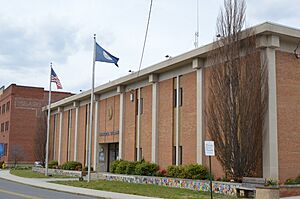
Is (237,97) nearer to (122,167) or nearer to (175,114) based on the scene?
(175,114)

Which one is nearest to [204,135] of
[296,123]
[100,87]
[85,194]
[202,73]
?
[202,73]

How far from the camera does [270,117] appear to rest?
23.7m

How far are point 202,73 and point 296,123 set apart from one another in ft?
22.8

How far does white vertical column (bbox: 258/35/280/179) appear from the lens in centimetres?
2325

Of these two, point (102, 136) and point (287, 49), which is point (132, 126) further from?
point (287, 49)

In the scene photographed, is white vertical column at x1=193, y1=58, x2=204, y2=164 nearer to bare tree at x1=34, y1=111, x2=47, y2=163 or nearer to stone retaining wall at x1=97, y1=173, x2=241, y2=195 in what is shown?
stone retaining wall at x1=97, y1=173, x2=241, y2=195

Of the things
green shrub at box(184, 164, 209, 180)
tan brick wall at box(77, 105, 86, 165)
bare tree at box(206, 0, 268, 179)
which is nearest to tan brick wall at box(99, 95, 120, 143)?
tan brick wall at box(77, 105, 86, 165)

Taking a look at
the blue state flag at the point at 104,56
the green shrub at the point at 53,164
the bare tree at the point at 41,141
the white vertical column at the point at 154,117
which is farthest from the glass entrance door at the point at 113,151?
the bare tree at the point at 41,141

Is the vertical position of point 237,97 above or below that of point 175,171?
above

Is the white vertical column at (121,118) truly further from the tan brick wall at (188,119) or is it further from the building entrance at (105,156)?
the tan brick wall at (188,119)

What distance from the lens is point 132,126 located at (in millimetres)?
38625

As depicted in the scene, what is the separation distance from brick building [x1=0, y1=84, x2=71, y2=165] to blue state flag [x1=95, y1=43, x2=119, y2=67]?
3903cm

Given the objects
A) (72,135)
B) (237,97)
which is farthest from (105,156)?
(237,97)

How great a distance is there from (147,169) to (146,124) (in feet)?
15.5
